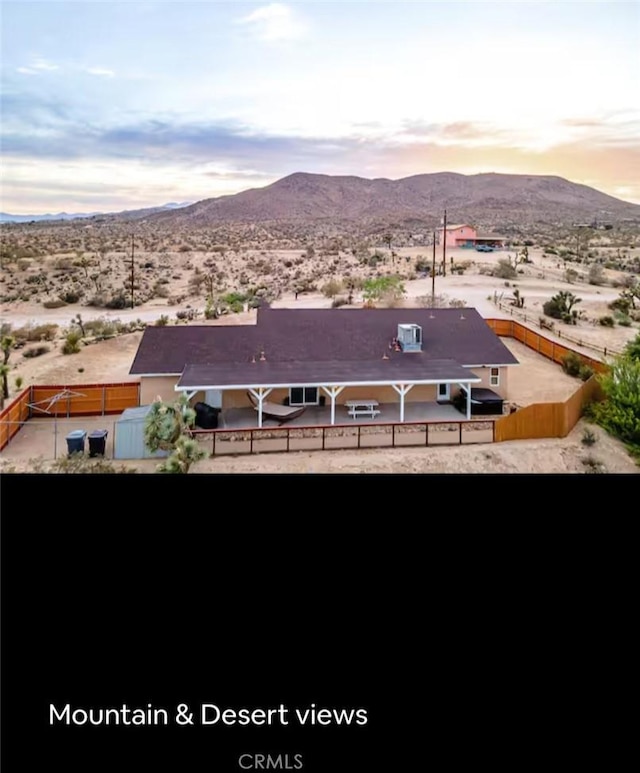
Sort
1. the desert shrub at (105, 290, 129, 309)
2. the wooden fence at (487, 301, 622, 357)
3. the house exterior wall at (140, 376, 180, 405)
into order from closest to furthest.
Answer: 1. the house exterior wall at (140, 376, 180, 405)
2. the wooden fence at (487, 301, 622, 357)
3. the desert shrub at (105, 290, 129, 309)

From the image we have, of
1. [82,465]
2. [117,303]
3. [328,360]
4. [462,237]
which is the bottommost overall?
[82,465]

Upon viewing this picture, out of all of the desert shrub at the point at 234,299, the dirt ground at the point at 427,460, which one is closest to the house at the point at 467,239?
the desert shrub at the point at 234,299

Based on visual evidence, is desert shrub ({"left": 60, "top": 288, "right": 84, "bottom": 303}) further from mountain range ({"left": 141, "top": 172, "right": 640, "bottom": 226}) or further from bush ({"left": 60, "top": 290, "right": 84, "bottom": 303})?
mountain range ({"left": 141, "top": 172, "right": 640, "bottom": 226})

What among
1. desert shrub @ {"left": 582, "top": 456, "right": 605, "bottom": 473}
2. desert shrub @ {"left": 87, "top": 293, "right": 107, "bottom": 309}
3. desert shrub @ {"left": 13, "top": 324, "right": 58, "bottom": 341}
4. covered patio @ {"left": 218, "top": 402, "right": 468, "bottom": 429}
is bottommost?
desert shrub @ {"left": 582, "top": 456, "right": 605, "bottom": 473}

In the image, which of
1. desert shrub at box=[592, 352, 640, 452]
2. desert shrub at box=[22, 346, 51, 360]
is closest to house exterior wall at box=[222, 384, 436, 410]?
desert shrub at box=[592, 352, 640, 452]

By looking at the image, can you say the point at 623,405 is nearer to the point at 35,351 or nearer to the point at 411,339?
the point at 411,339

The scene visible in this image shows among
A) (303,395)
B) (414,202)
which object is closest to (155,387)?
(303,395)

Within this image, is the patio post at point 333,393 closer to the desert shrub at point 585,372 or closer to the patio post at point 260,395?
the patio post at point 260,395
